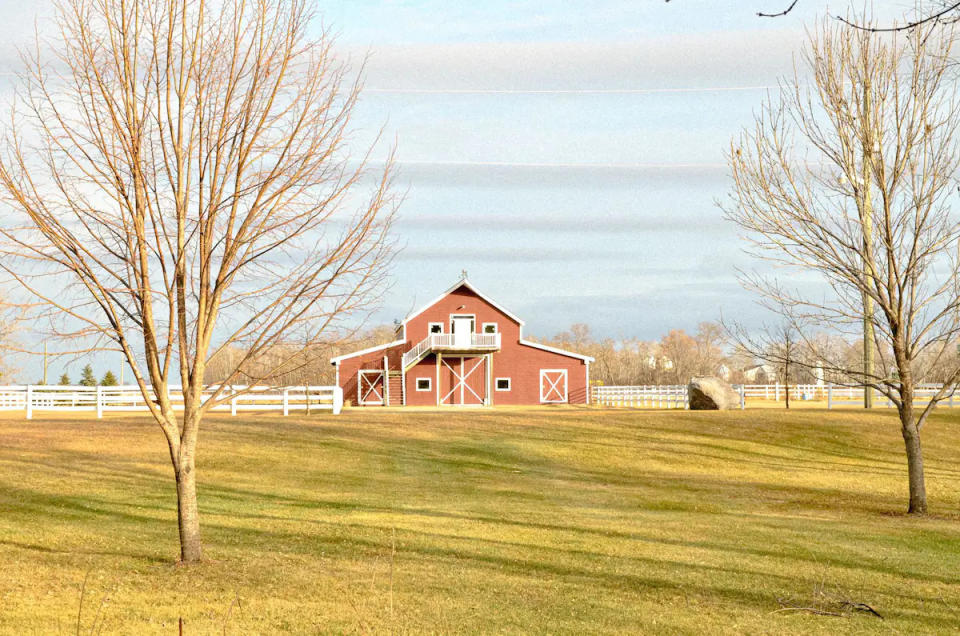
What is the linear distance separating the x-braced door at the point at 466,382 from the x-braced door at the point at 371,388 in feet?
11.6

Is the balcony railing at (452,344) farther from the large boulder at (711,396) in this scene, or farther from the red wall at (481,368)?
the large boulder at (711,396)

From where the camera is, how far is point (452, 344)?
4653 centimetres

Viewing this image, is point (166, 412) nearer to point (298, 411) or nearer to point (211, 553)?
point (211, 553)

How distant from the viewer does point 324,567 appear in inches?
410

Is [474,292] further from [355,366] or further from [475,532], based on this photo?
[475,532]

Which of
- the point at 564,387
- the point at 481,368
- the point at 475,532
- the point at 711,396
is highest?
the point at 481,368

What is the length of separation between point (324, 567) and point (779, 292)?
10.6 m

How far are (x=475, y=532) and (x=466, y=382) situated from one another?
34.3m

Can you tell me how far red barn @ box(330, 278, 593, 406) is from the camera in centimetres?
4703

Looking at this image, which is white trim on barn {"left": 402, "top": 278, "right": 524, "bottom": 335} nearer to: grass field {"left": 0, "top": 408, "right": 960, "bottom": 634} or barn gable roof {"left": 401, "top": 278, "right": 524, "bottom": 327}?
barn gable roof {"left": 401, "top": 278, "right": 524, "bottom": 327}

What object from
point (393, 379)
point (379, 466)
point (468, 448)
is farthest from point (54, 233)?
point (393, 379)

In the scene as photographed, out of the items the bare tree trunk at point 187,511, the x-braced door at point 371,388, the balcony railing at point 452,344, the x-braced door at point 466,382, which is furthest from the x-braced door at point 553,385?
the bare tree trunk at point 187,511

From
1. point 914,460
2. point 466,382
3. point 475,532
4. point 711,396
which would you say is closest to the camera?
point 475,532

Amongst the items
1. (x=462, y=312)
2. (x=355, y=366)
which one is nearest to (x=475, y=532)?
(x=355, y=366)
